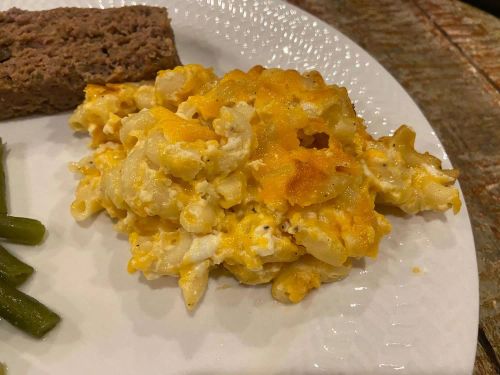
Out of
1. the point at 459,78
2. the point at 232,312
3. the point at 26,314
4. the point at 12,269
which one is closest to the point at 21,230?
the point at 12,269

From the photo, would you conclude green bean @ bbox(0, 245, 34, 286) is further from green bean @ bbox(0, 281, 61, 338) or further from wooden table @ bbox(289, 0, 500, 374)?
wooden table @ bbox(289, 0, 500, 374)

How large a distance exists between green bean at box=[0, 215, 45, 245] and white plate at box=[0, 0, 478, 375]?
0.16ft

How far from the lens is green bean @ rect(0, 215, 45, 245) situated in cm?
180

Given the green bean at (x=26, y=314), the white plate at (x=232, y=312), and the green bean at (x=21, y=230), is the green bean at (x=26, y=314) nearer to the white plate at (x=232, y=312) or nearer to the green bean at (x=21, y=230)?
the white plate at (x=232, y=312)

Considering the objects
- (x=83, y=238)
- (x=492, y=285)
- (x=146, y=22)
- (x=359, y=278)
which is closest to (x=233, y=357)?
(x=359, y=278)

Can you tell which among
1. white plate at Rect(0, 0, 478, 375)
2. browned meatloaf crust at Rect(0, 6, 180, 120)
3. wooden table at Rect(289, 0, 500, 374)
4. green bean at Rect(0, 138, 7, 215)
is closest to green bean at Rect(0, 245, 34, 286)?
white plate at Rect(0, 0, 478, 375)

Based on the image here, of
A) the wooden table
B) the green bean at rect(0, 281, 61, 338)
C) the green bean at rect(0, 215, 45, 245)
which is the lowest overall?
the green bean at rect(0, 281, 61, 338)

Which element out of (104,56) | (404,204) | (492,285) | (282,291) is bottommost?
(492,285)

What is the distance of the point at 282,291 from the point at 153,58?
1264 mm

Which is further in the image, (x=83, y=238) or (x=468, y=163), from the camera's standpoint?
(x=468, y=163)

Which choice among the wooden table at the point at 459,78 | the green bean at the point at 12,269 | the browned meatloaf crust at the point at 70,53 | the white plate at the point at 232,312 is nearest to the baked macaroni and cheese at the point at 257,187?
the white plate at the point at 232,312

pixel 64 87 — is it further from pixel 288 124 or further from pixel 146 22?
pixel 288 124

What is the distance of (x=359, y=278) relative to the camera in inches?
70.6

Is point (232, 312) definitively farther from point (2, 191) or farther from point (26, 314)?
point (2, 191)
